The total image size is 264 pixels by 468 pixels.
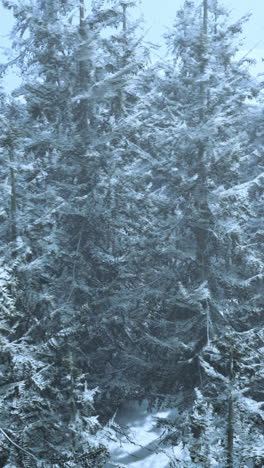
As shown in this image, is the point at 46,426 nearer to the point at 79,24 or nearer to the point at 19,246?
the point at 19,246

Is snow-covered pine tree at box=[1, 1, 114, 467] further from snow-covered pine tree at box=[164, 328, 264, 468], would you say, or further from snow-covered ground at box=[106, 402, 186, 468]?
snow-covered pine tree at box=[164, 328, 264, 468]

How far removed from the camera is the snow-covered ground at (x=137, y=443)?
1362 cm

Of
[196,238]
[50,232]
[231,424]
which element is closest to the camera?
[231,424]

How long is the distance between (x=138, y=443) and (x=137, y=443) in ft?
0.51

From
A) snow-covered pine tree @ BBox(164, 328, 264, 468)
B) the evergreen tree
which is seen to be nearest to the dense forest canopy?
the evergreen tree

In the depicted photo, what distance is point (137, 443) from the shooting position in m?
14.4

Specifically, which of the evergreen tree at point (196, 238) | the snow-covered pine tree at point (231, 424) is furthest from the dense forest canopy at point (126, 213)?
the snow-covered pine tree at point (231, 424)

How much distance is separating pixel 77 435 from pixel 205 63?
1061cm

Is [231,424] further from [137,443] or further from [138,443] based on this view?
[138,443]

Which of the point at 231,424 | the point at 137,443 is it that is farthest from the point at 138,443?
the point at 231,424

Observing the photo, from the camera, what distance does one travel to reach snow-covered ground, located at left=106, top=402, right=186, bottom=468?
13.6 metres

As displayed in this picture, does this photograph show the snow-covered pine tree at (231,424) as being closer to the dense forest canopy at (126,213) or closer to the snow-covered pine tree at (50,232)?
the snow-covered pine tree at (50,232)

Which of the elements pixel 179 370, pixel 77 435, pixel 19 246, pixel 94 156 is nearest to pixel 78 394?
pixel 77 435

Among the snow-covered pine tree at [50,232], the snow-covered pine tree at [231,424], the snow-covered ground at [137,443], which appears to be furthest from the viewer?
the snow-covered ground at [137,443]
